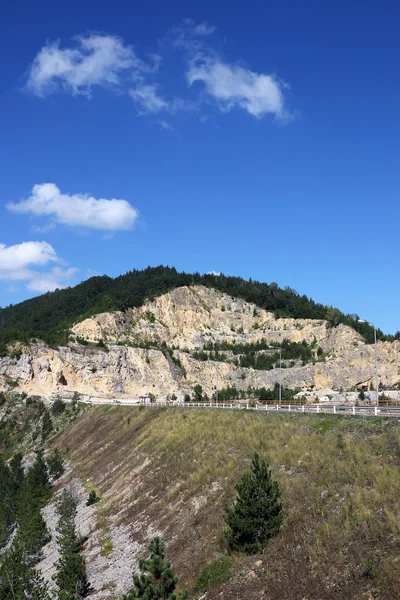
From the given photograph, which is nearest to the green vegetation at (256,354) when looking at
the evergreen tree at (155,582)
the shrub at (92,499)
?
the shrub at (92,499)

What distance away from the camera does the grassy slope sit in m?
14.1

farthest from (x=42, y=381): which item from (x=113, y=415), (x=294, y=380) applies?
(x=294, y=380)

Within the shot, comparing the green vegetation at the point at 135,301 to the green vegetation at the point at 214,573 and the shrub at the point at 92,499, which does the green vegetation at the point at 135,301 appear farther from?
the green vegetation at the point at 214,573

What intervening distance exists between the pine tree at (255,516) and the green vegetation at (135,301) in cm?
8097

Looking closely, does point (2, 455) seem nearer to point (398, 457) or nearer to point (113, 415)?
point (113, 415)

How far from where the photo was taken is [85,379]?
94125mm

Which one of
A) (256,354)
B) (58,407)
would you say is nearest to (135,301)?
(256,354)

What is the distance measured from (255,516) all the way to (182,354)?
3781 inches

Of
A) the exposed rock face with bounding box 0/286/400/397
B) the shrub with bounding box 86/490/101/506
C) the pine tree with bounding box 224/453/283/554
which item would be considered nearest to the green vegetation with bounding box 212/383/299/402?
the exposed rock face with bounding box 0/286/400/397

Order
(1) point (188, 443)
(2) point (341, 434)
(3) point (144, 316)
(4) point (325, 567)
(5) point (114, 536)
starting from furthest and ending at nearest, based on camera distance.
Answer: (3) point (144, 316)
(1) point (188, 443)
(5) point (114, 536)
(2) point (341, 434)
(4) point (325, 567)

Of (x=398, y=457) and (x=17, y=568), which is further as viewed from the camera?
(x=17, y=568)

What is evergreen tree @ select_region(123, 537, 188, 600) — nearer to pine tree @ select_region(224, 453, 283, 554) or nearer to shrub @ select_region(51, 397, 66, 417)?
pine tree @ select_region(224, 453, 283, 554)

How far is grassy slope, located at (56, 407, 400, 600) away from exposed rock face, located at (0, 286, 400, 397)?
55.5 meters

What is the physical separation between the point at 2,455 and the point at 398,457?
6247 cm
